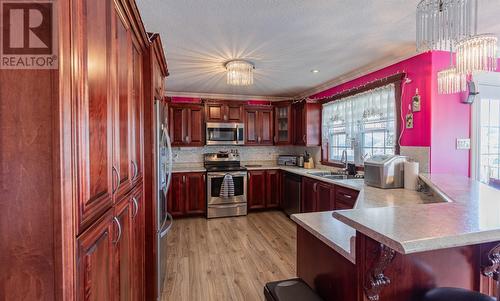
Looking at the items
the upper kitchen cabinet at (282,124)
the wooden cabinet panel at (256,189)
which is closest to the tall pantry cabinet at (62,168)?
the wooden cabinet panel at (256,189)

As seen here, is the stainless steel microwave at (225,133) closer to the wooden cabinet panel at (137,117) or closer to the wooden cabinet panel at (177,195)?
the wooden cabinet panel at (177,195)

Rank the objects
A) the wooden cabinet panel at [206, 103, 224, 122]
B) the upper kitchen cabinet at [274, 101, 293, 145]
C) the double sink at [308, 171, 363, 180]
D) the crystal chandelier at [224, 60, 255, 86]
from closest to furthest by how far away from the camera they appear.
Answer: the crystal chandelier at [224, 60, 255, 86], the double sink at [308, 171, 363, 180], the wooden cabinet panel at [206, 103, 224, 122], the upper kitchen cabinet at [274, 101, 293, 145]

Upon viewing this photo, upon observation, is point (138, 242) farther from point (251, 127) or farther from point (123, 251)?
point (251, 127)

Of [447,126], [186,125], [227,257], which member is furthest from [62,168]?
[186,125]

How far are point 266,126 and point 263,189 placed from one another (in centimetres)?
126

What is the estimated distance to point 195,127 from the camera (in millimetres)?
4699

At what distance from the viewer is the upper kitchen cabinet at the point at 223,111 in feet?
15.5

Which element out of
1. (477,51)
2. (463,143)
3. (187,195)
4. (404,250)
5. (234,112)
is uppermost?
(234,112)

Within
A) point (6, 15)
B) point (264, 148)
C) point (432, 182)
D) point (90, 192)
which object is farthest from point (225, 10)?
point (264, 148)

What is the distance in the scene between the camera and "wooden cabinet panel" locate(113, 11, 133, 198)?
3.68 ft

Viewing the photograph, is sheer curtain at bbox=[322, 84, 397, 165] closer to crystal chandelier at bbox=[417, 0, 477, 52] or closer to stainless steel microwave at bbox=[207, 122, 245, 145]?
crystal chandelier at bbox=[417, 0, 477, 52]

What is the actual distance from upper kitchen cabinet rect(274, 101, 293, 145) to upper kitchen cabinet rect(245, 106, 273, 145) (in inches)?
4.2

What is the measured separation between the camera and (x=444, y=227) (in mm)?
817

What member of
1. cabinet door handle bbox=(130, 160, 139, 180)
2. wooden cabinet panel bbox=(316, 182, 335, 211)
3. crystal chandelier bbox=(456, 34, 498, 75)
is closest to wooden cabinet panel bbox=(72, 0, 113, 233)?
cabinet door handle bbox=(130, 160, 139, 180)
